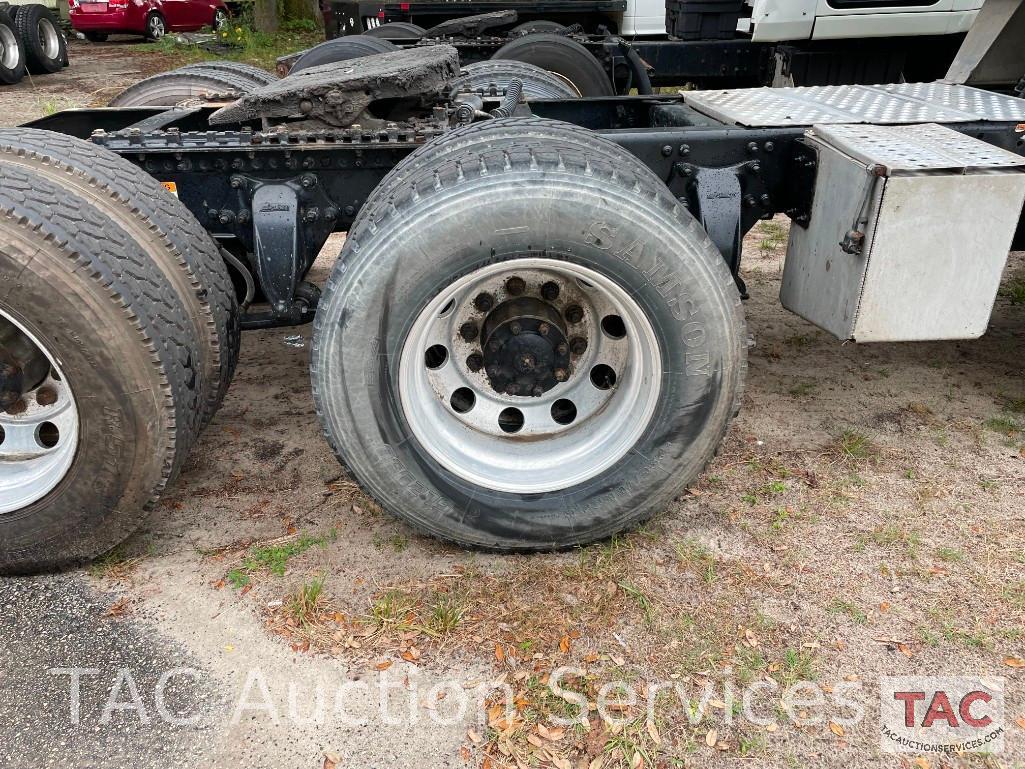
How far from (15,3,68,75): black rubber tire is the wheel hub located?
1459cm

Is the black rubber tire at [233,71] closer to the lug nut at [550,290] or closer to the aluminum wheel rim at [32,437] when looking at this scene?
the aluminum wheel rim at [32,437]

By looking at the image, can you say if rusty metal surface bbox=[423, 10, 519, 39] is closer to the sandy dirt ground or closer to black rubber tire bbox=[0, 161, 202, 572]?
the sandy dirt ground

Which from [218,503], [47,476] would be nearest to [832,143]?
[218,503]

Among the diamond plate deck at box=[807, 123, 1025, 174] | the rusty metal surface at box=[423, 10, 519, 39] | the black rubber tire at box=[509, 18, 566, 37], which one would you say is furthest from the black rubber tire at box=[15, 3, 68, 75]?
the diamond plate deck at box=[807, 123, 1025, 174]

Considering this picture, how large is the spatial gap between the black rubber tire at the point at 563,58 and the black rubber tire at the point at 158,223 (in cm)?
413

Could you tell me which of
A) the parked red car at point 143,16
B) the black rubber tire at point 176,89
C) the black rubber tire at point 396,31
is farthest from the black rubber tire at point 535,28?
the parked red car at point 143,16

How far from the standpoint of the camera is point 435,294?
2.56 meters

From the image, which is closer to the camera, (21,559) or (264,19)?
(21,559)

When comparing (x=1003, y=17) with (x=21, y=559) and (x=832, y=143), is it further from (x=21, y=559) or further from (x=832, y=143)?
(x=21, y=559)

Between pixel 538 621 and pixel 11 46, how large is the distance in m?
15.1

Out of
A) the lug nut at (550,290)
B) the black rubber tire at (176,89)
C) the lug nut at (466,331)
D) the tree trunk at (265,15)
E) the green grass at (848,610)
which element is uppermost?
the black rubber tire at (176,89)

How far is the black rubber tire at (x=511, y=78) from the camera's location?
486 centimetres

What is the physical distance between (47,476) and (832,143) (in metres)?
2.88

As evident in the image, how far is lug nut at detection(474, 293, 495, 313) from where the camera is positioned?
2.90 m
